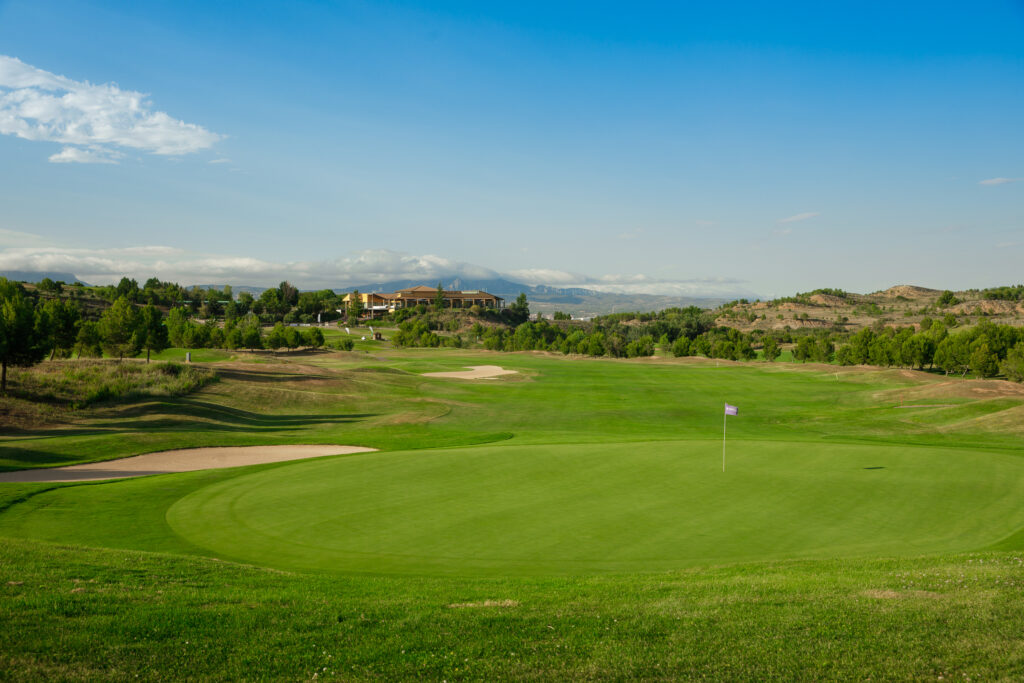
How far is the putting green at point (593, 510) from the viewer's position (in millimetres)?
12945

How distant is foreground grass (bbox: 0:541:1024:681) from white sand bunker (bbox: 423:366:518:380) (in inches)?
2094

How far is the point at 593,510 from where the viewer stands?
1588 cm

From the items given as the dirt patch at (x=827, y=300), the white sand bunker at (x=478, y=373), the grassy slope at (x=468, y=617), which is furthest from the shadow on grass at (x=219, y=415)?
the dirt patch at (x=827, y=300)

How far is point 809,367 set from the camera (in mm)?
74062

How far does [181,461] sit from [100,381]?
15928mm

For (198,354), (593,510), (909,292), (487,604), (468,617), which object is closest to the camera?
(468,617)

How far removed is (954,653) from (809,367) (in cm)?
7401

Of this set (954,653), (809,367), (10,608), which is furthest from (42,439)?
(809,367)

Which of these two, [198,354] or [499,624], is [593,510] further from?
[198,354]

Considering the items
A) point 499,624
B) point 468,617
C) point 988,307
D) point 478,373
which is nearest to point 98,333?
point 478,373

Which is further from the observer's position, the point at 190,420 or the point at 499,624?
the point at 190,420

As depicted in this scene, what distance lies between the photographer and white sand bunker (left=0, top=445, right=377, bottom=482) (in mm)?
21203

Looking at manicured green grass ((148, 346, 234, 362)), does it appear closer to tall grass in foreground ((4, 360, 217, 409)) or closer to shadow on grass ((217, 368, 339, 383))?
shadow on grass ((217, 368, 339, 383))

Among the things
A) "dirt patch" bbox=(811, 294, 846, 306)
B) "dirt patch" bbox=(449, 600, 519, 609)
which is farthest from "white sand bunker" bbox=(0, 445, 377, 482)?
"dirt patch" bbox=(811, 294, 846, 306)
